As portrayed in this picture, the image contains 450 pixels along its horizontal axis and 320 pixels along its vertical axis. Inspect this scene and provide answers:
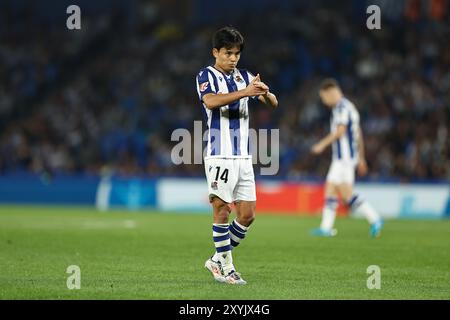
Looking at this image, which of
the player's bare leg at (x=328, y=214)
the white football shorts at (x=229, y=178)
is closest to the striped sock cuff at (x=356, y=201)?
the player's bare leg at (x=328, y=214)

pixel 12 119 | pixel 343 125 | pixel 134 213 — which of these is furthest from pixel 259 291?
pixel 12 119

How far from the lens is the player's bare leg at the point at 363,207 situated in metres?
16.3

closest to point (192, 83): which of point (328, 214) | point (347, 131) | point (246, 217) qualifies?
point (347, 131)

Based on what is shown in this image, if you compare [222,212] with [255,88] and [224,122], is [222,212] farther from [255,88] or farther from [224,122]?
[255,88]

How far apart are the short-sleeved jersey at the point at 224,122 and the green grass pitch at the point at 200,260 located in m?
1.35

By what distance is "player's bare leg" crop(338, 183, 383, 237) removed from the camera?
1633 centimetres

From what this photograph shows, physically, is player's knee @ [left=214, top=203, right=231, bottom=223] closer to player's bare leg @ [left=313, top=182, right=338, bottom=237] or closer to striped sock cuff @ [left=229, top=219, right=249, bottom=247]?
striped sock cuff @ [left=229, top=219, right=249, bottom=247]

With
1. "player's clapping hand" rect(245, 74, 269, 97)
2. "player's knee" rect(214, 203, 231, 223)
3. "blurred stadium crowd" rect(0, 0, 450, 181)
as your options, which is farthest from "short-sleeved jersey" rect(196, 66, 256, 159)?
"blurred stadium crowd" rect(0, 0, 450, 181)

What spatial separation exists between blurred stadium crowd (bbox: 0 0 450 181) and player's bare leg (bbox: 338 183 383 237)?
314 inches

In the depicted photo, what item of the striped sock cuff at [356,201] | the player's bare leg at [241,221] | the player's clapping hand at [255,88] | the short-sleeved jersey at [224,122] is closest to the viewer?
the player's clapping hand at [255,88]

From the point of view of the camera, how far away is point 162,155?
91.4ft

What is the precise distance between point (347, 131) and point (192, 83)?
14662mm

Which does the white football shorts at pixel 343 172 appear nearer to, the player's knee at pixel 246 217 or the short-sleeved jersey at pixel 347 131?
the short-sleeved jersey at pixel 347 131
